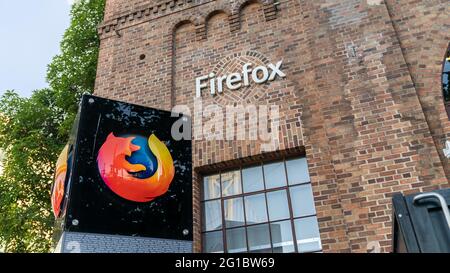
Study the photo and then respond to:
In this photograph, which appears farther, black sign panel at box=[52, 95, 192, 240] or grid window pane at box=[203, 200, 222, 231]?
grid window pane at box=[203, 200, 222, 231]

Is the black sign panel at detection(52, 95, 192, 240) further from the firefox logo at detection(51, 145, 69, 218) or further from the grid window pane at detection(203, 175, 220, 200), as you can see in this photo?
the grid window pane at detection(203, 175, 220, 200)

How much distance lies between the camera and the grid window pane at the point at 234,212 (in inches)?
247

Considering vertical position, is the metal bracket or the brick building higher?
the brick building

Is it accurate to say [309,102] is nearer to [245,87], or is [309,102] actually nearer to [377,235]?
[245,87]

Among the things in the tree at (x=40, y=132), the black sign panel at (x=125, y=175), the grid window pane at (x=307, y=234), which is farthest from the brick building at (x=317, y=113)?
the tree at (x=40, y=132)

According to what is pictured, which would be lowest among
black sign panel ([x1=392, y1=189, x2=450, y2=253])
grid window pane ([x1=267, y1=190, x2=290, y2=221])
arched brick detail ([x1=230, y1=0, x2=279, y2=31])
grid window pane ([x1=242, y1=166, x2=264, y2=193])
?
black sign panel ([x1=392, y1=189, x2=450, y2=253])

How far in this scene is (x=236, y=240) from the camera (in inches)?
242

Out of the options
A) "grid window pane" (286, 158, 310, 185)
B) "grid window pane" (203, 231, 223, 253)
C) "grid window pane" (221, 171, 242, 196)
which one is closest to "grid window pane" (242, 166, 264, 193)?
"grid window pane" (221, 171, 242, 196)

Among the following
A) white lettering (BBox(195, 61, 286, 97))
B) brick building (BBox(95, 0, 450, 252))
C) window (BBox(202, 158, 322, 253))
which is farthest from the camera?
white lettering (BBox(195, 61, 286, 97))

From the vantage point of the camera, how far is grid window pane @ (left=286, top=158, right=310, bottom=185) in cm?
627

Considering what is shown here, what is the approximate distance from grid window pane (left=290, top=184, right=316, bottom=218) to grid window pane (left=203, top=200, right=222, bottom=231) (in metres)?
1.23

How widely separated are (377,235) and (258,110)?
2816mm

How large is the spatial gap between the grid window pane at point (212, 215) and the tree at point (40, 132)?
5946 millimetres
